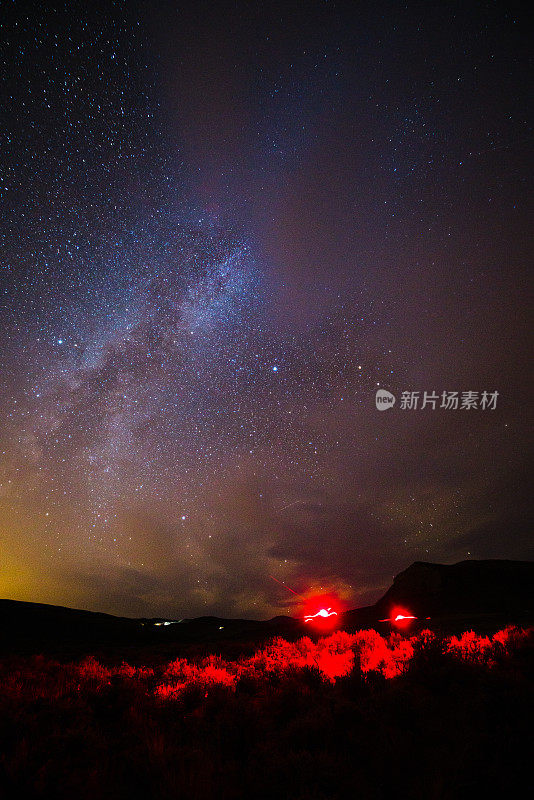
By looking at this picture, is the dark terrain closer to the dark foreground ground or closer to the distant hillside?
the dark foreground ground

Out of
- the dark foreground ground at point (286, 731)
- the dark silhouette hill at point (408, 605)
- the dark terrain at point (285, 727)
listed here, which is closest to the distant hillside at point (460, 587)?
the dark silhouette hill at point (408, 605)

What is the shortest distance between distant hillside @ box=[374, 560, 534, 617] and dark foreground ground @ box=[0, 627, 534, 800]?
2132cm

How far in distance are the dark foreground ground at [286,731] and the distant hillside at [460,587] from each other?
2132 centimetres

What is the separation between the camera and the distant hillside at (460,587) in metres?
25.5

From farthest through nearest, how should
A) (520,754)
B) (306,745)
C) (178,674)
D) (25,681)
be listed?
(178,674) < (25,681) < (306,745) < (520,754)

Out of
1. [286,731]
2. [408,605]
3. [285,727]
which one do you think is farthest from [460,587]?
[286,731]

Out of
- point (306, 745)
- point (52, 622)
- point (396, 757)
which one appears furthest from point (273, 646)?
point (52, 622)

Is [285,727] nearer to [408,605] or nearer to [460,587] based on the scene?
[408,605]

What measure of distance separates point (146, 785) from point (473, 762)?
3.27 metres

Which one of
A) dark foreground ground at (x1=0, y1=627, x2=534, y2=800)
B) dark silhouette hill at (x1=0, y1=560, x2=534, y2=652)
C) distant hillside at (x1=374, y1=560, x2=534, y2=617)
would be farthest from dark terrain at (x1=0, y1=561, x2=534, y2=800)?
distant hillside at (x1=374, y1=560, x2=534, y2=617)

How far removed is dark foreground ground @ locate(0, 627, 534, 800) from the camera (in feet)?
11.8

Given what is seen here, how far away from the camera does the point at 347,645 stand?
10008 mm

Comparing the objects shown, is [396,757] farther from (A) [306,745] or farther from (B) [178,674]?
(B) [178,674]

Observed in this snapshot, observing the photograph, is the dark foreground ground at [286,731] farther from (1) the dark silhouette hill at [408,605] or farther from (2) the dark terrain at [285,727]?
(1) the dark silhouette hill at [408,605]
